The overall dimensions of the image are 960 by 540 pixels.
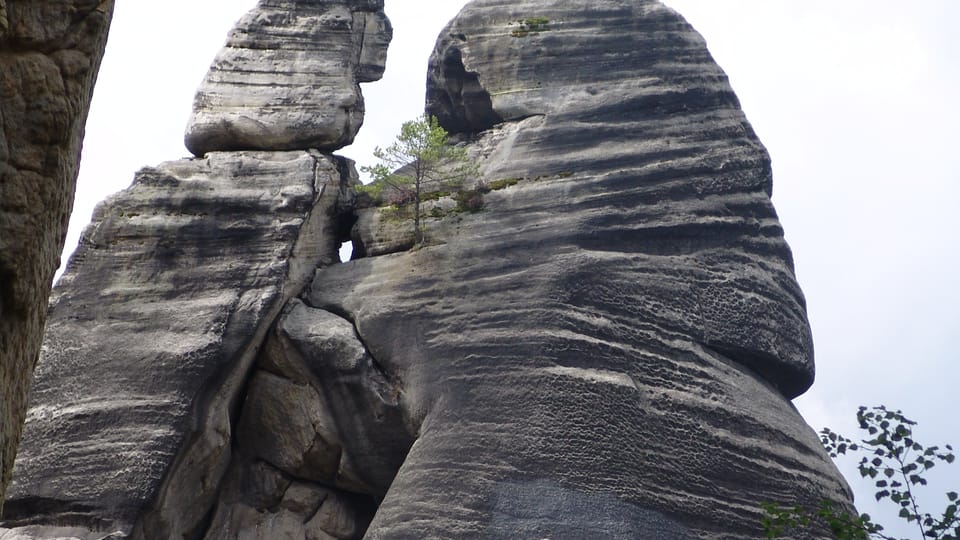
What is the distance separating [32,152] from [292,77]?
18.2 metres

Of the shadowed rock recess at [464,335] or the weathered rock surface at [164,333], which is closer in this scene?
the shadowed rock recess at [464,335]

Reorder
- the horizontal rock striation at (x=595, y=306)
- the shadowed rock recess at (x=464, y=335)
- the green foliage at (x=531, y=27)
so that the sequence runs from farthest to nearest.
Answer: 1. the green foliage at (x=531, y=27)
2. the shadowed rock recess at (x=464, y=335)
3. the horizontal rock striation at (x=595, y=306)

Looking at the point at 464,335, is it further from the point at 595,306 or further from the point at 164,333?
the point at 164,333

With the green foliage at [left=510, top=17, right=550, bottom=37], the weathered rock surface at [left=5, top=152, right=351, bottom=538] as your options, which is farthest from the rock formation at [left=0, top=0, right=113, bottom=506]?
the green foliage at [left=510, top=17, right=550, bottom=37]

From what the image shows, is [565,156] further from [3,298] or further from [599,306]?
[3,298]

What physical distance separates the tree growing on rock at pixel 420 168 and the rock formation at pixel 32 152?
16.2 m

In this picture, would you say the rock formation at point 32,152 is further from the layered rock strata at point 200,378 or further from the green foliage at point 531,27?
the green foliage at point 531,27

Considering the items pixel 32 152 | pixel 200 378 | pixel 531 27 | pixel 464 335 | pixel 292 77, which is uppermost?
pixel 531 27

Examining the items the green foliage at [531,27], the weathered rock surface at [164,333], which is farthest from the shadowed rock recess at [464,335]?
the green foliage at [531,27]

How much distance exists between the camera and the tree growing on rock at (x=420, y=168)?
2147cm

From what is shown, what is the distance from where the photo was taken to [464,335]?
61.9 feet

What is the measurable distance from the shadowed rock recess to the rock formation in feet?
40.1

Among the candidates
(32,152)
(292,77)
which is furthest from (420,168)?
(32,152)

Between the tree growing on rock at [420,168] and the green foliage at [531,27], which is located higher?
the green foliage at [531,27]
